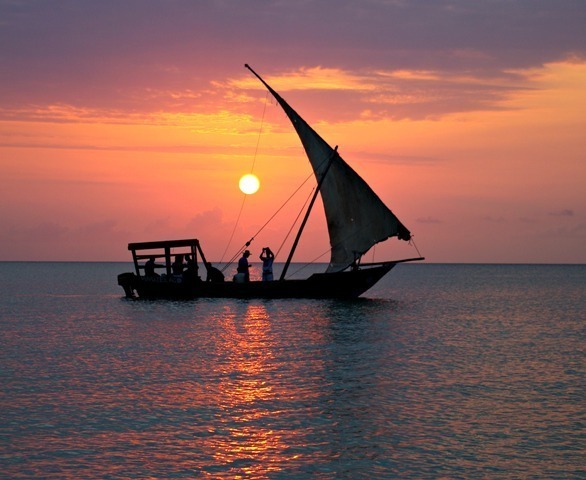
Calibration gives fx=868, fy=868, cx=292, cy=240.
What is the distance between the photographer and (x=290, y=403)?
20.8 metres

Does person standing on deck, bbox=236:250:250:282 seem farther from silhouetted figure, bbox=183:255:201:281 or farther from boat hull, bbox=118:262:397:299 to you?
silhouetted figure, bbox=183:255:201:281

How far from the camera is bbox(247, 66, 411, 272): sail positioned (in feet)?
158

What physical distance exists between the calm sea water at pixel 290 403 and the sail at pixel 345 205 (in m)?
8.10


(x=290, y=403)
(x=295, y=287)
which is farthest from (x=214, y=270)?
(x=290, y=403)

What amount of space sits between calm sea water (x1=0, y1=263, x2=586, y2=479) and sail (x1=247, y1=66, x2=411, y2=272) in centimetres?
810

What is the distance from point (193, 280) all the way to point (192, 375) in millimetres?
27138

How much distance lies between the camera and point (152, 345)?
3397cm

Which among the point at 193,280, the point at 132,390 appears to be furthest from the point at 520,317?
the point at 132,390

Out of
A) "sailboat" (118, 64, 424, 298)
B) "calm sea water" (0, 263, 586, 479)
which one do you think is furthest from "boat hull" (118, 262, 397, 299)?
"calm sea water" (0, 263, 586, 479)

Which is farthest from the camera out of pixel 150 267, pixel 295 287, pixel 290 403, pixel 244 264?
pixel 150 267

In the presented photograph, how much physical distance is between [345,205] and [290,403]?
2876 cm

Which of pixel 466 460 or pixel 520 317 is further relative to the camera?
pixel 520 317

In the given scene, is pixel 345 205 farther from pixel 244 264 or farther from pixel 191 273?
pixel 191 273

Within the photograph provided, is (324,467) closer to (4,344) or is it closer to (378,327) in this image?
(4,344)
